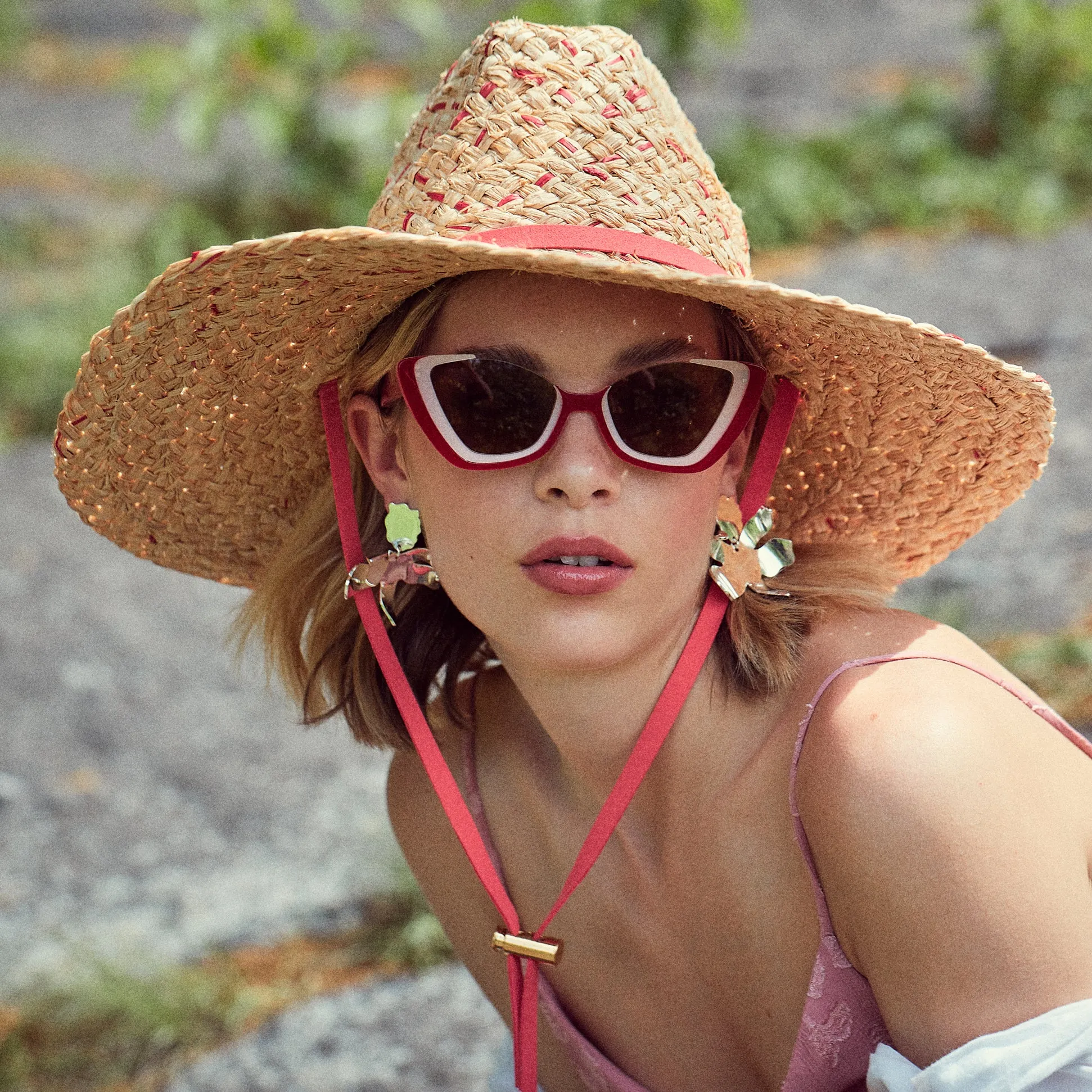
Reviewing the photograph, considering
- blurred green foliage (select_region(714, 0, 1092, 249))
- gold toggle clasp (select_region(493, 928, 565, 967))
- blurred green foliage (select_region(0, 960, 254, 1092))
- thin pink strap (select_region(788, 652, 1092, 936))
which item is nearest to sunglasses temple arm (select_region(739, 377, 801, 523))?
thin pink strap (select_region(788, 652, 1092, 936))

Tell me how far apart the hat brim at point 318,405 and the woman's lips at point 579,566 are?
1.22 feet

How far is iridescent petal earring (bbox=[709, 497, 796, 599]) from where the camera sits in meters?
2.22

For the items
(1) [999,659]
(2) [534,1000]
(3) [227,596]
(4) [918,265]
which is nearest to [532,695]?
(2) [534,1000]

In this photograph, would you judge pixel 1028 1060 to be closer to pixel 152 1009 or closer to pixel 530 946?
pixel 530 946

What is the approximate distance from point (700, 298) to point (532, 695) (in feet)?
2.29

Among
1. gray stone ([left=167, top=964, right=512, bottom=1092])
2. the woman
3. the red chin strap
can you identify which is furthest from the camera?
gray stone ([left=167, top=964, right=512, bottom=1092])

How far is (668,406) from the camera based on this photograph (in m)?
2.00

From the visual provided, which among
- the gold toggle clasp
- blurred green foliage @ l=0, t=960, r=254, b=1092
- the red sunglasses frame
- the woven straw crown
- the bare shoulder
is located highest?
the woven straw crown

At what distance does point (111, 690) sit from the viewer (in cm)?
555

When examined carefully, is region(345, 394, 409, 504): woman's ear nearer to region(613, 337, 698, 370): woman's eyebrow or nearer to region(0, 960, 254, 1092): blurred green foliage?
region(613, 337, 698, 370): woman's eyebrow

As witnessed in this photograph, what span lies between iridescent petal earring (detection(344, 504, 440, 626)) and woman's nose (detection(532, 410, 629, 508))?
1.16 ft

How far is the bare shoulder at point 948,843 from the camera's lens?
184 centimetres

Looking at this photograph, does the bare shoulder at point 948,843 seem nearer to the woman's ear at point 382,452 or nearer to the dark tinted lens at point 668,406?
the dark tinted lens at point 668,406

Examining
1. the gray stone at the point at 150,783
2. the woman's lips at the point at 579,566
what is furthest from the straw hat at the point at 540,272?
the gray stone at the point at 150,783
